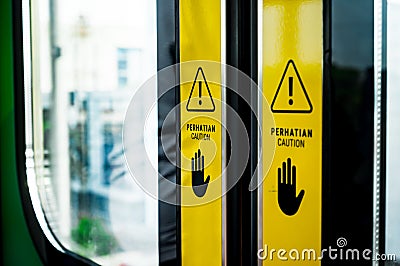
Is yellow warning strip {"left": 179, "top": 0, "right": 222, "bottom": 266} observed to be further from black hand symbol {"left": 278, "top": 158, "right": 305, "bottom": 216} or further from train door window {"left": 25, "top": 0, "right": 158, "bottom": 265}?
train door window {"left": 25, "top": 0, "right": 158, "bottom": 265}

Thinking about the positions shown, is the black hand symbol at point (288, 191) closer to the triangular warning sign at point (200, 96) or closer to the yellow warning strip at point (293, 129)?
the yellow warning strip at point (293, 129)

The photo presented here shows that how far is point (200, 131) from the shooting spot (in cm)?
134

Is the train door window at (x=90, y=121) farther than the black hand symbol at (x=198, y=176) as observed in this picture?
Yes

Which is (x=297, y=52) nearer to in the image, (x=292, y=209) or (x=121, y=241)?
(x=292, y=209)

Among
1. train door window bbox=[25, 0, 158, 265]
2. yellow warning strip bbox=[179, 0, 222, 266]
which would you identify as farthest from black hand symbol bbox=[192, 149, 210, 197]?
train door window bbox=[25, 0, 158, 265]

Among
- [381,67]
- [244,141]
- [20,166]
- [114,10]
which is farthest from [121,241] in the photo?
[381,67]

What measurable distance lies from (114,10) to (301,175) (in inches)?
45.5

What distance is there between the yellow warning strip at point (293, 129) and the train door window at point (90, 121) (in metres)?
0.62

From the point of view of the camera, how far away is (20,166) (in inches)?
91.0

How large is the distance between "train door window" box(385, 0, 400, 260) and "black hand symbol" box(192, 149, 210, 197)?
469 millimetres

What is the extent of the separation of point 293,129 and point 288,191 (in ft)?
0.41

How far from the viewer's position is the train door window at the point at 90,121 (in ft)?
6.14

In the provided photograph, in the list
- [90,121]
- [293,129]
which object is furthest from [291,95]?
[90,121]

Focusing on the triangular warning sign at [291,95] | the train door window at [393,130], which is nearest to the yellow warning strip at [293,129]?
the triangular warning sign at [291,95]
